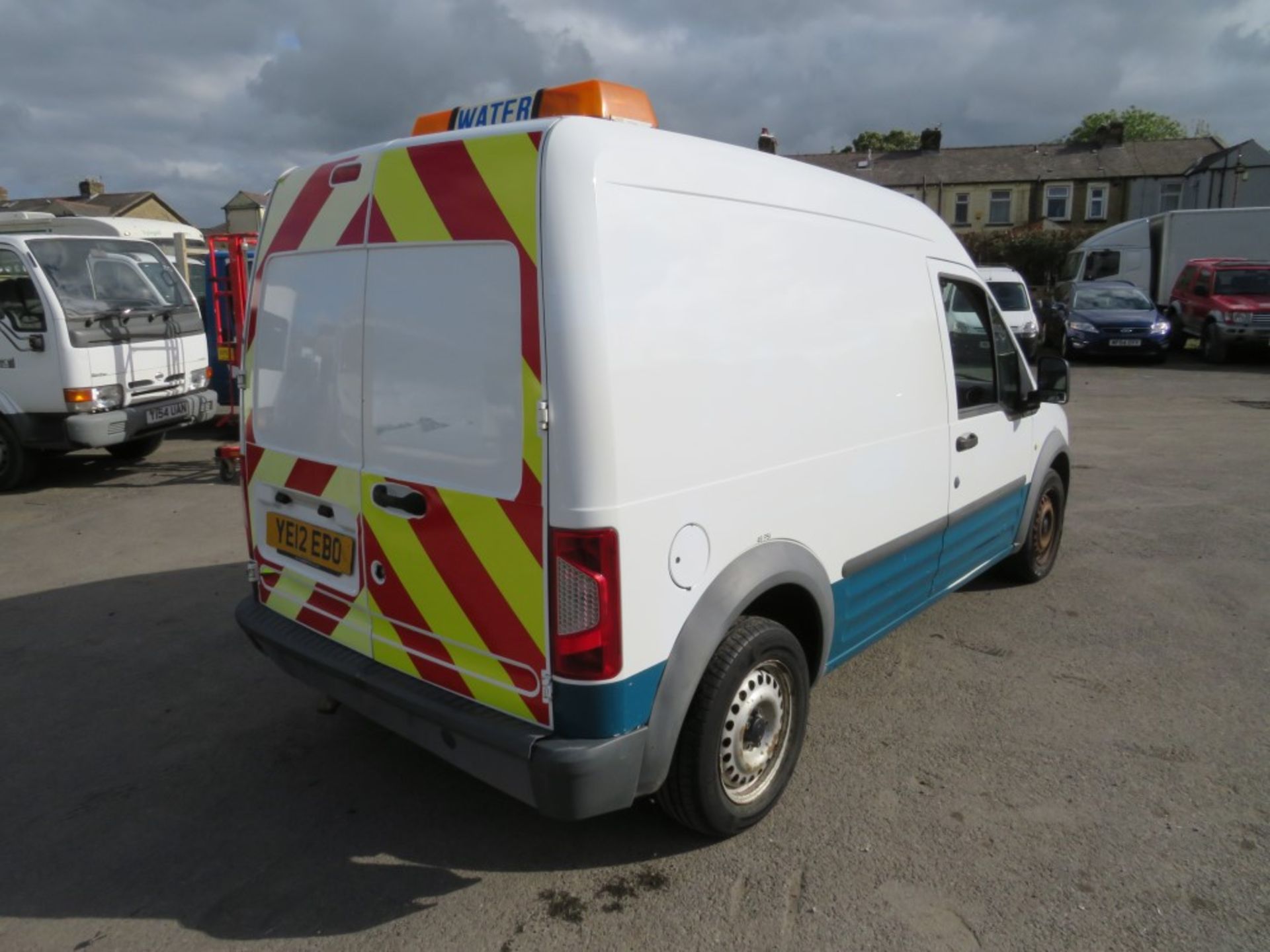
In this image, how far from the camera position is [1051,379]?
15.9 ft

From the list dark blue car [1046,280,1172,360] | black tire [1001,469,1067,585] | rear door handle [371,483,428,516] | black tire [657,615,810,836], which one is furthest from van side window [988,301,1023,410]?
dark blue car [1046,280,1172,360]

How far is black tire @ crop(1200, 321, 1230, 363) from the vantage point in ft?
59.8

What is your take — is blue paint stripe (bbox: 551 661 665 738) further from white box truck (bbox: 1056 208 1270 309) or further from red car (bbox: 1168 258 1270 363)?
white box truck (bbox: 1056 208 1270 309)

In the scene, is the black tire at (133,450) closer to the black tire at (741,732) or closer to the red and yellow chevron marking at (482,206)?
the red and yellow chevron marking at (482,206)

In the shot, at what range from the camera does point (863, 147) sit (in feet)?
209

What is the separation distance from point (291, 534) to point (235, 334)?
289 inches

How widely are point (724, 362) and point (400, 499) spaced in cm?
110

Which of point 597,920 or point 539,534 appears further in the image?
point 597,920

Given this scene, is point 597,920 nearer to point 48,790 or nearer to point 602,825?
point 602,825

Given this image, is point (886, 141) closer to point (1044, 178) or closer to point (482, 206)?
point (1044, 178)

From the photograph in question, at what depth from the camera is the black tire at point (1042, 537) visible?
17.9ft

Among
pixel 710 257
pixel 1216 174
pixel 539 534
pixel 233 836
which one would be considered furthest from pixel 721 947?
pixel 1216 174

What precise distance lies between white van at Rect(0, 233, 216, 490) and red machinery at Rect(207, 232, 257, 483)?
1.95 ft

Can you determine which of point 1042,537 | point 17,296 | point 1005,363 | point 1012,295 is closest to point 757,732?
point 1005,363
